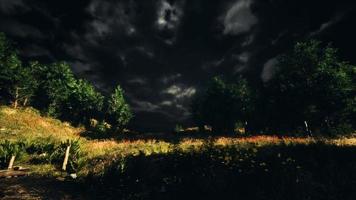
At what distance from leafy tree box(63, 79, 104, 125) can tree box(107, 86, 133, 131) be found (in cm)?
298

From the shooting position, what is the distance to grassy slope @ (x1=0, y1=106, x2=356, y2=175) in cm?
1481

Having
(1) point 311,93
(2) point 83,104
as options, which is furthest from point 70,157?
(2) point 83,104

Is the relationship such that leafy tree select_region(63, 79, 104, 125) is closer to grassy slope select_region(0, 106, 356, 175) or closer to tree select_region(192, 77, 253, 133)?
grassy slope select_region(0, 106, 356, 175)

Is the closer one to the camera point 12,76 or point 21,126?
point 21,126

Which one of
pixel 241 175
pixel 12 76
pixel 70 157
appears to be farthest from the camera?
pixel 12 76

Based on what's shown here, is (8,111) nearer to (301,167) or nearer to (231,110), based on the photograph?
(231,110)

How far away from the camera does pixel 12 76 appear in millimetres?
52531

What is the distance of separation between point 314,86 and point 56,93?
55.2 metres

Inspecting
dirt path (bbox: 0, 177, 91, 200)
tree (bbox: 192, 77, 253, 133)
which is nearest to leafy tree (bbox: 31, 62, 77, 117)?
tree (bbox: 192, 77, 253, 133)

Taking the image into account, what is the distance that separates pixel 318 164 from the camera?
10.2 m

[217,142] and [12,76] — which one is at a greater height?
[12,76]

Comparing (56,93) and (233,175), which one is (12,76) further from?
(233,175)

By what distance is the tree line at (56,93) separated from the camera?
5423cm

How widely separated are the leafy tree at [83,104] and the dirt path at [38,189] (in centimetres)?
5704
